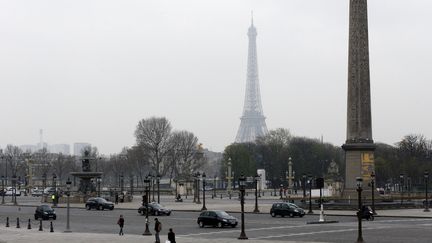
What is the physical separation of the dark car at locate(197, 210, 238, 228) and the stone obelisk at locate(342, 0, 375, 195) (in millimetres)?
20455

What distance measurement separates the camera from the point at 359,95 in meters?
64.4

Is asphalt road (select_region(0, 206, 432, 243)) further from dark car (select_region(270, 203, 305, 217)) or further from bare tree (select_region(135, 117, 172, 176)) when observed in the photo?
bare tree (select_region(135, 117, 172, 176))

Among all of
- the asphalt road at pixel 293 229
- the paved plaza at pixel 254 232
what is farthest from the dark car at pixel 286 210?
the paved plaza at pixel 254 232

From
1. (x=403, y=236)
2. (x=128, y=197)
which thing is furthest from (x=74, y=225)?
(x=128, y=197)

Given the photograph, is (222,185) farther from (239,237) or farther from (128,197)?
(239,237)

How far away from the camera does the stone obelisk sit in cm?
6444

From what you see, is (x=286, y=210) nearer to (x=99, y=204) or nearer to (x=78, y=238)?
(x=78, y=238)

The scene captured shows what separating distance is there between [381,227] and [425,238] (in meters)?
8.59

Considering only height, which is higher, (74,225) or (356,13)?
(356,13)

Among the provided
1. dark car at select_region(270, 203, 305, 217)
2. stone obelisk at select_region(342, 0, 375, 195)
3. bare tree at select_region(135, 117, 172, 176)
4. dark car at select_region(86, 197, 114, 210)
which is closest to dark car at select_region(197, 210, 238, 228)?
dark car at select_region(270, 203, 305, 217)

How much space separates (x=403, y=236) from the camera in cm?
3634

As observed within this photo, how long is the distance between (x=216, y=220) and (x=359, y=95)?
72.4 ft

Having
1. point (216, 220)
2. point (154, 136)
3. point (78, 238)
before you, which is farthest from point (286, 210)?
point (154, 136)

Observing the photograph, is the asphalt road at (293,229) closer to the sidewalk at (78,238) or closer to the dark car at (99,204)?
the sidewalk at (78,238)
